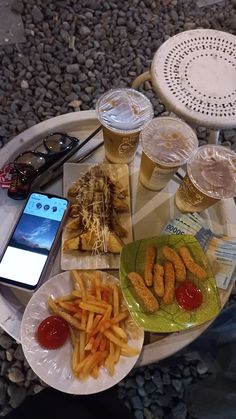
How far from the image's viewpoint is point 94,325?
3.27 feet

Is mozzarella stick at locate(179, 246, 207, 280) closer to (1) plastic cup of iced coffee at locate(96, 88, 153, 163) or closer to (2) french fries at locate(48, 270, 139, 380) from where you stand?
(2) french fries at locate(48, 270, 139, 380)

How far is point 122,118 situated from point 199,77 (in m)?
0.29

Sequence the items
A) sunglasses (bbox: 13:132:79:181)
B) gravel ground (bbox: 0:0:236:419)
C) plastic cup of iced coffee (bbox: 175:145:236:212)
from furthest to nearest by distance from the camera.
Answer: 1. gravel ground (bbox: 0:0:236:419)
2. sunglasses (bbox: 13:132:79:181)
3. plastic cup of iced coffee (bbox: 175:145:236:212)

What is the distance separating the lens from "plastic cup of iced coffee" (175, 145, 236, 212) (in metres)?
1.06

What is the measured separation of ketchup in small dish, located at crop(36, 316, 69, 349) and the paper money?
34cm

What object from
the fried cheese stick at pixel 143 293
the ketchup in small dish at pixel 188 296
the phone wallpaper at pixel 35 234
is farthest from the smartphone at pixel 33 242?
the ketchup in small dish at pixel 188 296

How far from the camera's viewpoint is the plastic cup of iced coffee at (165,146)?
108cm

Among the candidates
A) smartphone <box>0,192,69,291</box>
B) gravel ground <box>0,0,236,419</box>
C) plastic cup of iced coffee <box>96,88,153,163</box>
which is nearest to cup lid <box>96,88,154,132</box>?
plastic cup of iced coffee <box>96,88,153,163</box>

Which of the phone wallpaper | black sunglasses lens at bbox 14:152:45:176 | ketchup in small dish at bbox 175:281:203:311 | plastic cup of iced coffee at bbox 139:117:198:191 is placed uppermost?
plastic cup of iced coffee at bbox 139:117:198:191

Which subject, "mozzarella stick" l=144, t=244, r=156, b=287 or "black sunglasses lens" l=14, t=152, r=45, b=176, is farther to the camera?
"black sunglasses lens" l=14, t=152, r=45, b=176

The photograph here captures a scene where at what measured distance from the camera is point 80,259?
1101 mm

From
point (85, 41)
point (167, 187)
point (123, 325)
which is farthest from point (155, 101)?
point (123, 325)

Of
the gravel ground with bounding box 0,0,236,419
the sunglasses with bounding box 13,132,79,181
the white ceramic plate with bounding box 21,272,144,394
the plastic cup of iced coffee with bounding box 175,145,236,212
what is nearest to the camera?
the white ceramic plate with bounding box 21,272,144,394

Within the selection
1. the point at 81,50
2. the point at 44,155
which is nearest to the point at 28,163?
the point at 44,155
